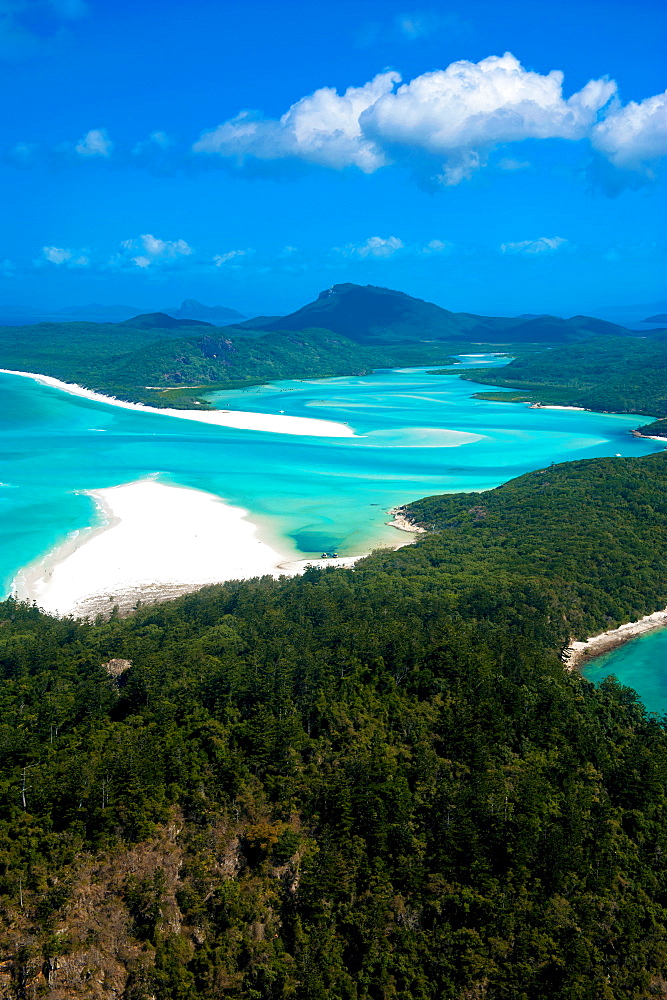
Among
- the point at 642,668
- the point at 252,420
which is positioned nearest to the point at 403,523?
the point at 642,668

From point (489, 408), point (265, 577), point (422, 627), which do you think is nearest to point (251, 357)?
point (489, 408)

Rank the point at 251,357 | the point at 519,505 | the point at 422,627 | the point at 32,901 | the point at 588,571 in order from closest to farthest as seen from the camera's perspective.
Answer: the point at 32,901 < the point at 422,627 < the point at 588,571 < the point at 519,505 < the point at 251,357

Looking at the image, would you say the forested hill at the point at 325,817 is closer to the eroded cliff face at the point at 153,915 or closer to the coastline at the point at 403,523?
the eroded cliff face at the point at 153,915

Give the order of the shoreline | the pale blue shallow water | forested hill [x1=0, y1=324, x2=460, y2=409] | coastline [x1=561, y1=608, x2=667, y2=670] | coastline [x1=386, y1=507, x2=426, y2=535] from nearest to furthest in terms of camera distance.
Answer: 1. coastline [x1=561, y1=608, x2=667, y2=670]
2. the shoreline
3. coastline [x1=386, y1=507, x2=426, y2=535]
4. the pale blue shallow water
5. forested hill [x1=0, y1=324, x2=460, y2=409]

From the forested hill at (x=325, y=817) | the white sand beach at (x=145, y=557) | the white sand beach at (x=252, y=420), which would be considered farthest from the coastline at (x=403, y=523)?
the white sand beach at (x=252, y=420)

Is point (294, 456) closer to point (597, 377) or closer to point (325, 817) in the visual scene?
point (325, 817)

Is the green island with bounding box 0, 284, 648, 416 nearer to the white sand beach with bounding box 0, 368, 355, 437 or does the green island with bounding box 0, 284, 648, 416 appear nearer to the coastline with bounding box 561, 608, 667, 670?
the white sand beach with bounding box 0, 368, 355, 437

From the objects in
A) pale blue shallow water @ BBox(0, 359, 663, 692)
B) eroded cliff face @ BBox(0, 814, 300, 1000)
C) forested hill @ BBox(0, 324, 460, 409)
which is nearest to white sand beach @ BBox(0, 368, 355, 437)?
forested hill @ BBox(0, 324, 460, 409)

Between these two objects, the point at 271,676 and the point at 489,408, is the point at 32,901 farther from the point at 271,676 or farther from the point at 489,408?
the point at 489,408
